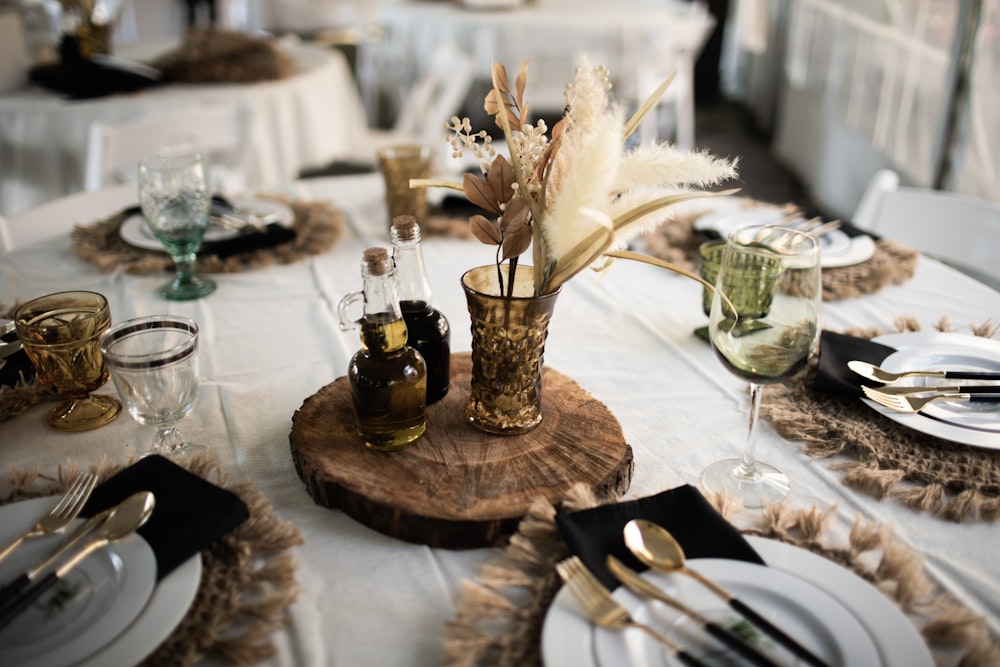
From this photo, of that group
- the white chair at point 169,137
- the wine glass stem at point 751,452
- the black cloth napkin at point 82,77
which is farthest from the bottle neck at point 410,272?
the black cloth napkin at point 82,77

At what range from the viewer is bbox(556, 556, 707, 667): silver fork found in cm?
54

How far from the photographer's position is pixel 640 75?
3.71 metres

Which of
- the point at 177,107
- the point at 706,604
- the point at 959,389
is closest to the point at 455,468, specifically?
the point at 706,604

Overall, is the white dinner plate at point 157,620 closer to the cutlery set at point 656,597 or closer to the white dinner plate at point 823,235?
the cutlery set at point 656,597

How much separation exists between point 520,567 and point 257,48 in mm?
2430

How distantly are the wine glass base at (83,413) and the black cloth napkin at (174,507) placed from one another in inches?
7.0

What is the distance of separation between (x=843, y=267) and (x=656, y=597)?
88cm

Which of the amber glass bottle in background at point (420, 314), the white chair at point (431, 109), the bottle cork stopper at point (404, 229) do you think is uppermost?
the bottle cork stopper at point (404, 229)

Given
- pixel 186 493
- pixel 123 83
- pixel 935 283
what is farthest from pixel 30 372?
A: pixel 123 83

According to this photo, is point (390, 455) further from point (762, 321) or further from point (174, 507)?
point (762, 321)

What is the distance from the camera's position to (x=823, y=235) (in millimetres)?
1339

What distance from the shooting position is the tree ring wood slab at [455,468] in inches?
27.5

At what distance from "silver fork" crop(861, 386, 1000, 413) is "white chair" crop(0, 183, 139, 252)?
1.42 m

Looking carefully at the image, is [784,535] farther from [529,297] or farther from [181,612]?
[181,612]
